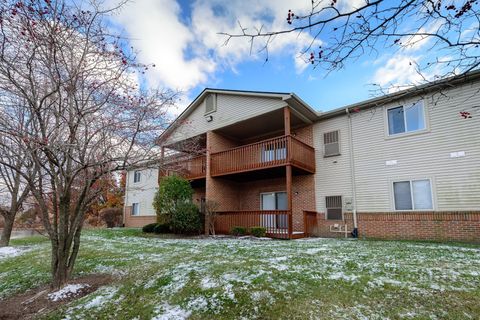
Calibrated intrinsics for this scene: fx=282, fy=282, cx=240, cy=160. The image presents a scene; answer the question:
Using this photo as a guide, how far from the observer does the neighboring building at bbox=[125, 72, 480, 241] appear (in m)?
9.41

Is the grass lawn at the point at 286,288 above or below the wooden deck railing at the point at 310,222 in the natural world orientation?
below

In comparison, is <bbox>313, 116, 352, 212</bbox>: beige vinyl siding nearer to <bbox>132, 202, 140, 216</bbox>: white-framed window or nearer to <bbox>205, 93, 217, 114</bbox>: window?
<bbox>205, 93, 217, 114</bbox>: window

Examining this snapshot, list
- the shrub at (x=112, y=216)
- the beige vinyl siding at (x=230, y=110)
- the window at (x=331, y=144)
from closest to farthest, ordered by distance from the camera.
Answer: the window at (x=331, y=144) → the beige vinyl siding at (x=230, y=110) → the shrub at (x=112, y=216)

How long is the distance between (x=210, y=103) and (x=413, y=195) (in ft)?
34.1

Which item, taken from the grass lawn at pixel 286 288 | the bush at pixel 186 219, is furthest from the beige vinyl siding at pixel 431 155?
the bush at pixel 186 219

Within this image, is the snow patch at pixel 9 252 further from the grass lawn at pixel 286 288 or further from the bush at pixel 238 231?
the bush at pixel 238 231

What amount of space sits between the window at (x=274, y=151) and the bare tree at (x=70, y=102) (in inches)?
287

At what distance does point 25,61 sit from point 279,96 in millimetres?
9164

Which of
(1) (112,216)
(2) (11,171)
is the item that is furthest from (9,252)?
(1) (112,216)

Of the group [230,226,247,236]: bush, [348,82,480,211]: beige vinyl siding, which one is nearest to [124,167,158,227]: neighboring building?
[230,226,247,236]: bush

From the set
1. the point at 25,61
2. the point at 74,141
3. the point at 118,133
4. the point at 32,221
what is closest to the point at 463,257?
the point at 118,133

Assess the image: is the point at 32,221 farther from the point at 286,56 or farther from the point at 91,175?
the point at 286,56

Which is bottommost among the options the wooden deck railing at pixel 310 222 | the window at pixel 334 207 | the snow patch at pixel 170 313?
the snow patch at pixel 170 313

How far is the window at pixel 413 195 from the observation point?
32.7 ft
